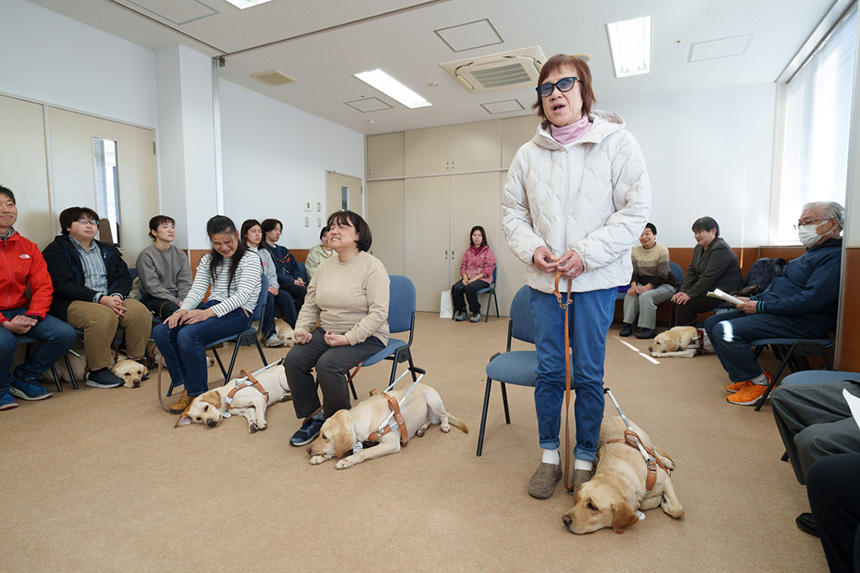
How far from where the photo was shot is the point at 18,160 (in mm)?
3488

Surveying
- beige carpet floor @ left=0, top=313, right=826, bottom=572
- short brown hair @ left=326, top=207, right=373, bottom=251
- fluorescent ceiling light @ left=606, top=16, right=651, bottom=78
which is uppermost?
fluorescent ceiling light @ left=606, top=16, right=651, bottom=78

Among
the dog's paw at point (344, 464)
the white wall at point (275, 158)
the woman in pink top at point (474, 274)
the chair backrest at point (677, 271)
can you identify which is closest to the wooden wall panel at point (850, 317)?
the dog's paw at point (344, 464)

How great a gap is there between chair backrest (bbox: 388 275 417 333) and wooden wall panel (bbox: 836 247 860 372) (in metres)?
2.34

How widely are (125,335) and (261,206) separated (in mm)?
2429

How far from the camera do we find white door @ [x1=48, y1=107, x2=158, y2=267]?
3.75 metres

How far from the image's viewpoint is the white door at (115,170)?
3746 mm

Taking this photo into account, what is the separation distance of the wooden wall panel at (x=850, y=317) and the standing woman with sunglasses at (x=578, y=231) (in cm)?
152

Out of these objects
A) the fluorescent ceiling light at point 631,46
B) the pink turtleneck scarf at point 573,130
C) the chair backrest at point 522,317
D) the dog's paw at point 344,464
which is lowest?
the dog's paw at point 344,464

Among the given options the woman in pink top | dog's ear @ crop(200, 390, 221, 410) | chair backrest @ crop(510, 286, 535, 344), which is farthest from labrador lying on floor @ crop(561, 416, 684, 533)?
the woman in pink top

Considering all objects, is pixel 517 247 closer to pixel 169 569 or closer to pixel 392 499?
pixel 392 499

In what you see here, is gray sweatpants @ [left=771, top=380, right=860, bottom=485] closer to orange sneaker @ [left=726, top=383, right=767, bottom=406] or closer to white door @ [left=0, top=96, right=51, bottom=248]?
orange sneaker @ [left=726, top=383, right=767, bottom=406]

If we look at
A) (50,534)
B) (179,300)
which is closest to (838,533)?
(50,534)

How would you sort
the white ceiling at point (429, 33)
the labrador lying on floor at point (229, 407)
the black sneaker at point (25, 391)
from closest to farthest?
the labrador lying on floor at point (229, 407), the black sneaker at point (25, 391), the white ceiling at point (429, 33)

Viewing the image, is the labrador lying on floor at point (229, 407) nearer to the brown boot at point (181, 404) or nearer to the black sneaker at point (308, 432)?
the brown boot at point (181, 404)
